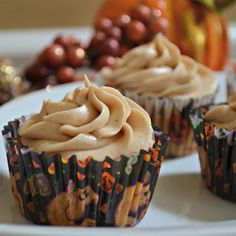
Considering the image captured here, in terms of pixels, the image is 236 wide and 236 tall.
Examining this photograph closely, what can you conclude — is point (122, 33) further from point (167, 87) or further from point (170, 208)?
point (170, 208)

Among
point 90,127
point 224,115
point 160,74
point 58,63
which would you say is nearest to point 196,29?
point 58,63

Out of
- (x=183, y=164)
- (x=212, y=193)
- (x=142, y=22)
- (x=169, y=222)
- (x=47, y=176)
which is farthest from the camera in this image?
(x=142, y=22)

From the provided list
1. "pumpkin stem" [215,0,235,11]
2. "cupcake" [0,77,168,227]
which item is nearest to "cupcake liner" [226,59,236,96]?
"pumpkin stem" [215,0,235,11]

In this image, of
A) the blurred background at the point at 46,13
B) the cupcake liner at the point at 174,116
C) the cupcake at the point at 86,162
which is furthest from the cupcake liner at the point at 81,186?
the blurred background at the point at 46,13

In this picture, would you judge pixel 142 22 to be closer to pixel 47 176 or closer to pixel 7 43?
pixel 7 43

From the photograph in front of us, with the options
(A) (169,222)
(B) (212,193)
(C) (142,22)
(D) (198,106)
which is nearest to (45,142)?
(A) (169,222)

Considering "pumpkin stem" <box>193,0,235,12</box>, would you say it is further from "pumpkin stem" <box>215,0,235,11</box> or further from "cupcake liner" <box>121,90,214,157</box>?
"cupcake liner" <box>121,90,214,157</box>

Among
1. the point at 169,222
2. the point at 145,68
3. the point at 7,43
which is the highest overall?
the point at 145,68

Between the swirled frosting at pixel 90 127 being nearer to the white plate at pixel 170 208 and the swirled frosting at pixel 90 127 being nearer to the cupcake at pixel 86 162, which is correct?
the cupcake at pixel 86 162
